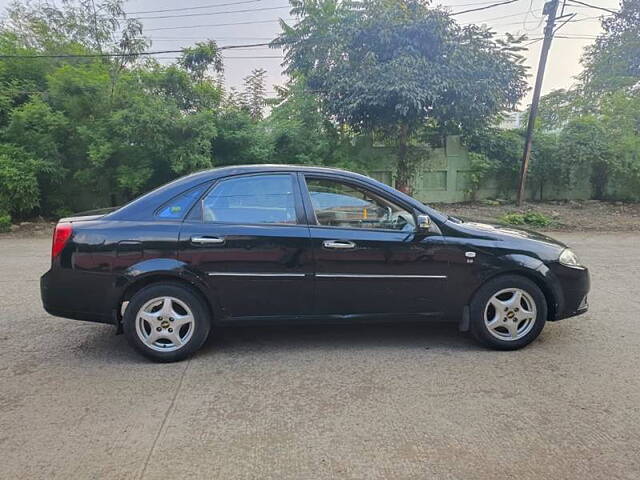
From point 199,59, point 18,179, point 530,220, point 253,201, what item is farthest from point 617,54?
point 18,179

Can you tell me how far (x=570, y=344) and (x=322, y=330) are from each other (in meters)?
2.20

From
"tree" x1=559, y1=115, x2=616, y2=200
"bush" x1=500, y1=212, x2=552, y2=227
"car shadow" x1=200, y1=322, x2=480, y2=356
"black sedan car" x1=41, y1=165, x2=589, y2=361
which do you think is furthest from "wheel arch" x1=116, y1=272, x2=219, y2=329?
"tree" x1=559, y1=115, x2=616, y2=200

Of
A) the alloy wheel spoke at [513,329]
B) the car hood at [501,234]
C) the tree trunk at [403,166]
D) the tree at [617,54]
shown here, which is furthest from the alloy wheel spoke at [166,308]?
the tree at [617,54]

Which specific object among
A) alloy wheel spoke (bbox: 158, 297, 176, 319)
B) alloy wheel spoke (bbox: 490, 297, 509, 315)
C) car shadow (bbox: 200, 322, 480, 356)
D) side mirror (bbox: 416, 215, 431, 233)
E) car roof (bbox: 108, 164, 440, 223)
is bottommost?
car shadow (bbox: 200, 322, 480, 356)

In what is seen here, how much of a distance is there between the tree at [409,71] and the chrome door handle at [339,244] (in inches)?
309

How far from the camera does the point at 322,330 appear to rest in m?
4.24

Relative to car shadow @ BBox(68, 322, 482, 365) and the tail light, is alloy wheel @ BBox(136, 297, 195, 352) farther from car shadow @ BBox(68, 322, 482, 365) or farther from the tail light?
the tail light

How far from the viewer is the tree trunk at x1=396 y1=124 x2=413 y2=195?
495 inches

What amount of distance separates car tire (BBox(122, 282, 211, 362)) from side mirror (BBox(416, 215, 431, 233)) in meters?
1.88

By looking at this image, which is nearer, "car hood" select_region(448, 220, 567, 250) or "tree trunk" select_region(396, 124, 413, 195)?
"car hood" select_region(448, 220, 567, 250)

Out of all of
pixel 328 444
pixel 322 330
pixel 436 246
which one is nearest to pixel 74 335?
pixel 322 330

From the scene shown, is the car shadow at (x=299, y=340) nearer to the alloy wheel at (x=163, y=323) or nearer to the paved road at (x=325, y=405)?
the paved road at (x=325, y=405)

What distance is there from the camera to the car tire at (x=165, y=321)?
3463mm

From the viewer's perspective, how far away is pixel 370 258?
362 cm
